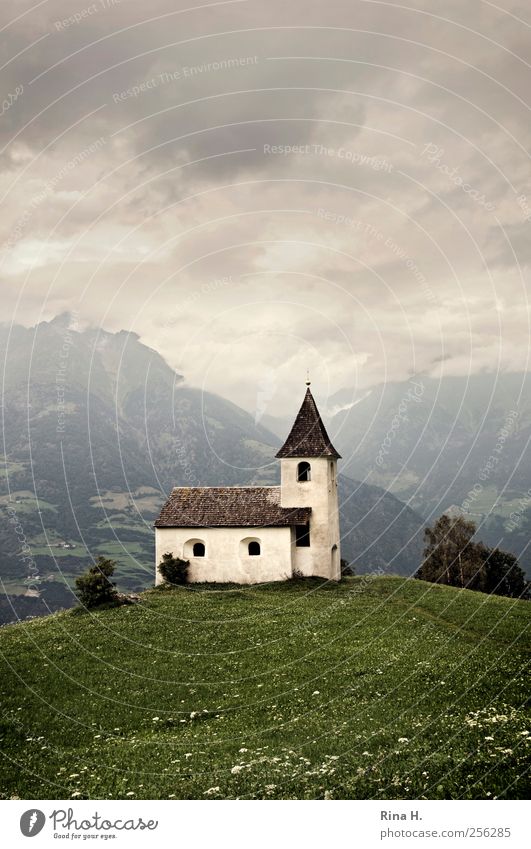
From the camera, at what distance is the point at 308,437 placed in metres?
48.2

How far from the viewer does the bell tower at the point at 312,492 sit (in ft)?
151

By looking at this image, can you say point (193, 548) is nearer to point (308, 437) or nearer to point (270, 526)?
point (270, 526)

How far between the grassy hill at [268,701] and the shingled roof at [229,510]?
9232 mm

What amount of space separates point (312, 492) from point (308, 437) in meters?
4.24

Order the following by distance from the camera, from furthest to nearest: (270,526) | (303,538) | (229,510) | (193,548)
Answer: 1. (229,510)
2. (193,548)
3. (303,538)
4. (270,526)

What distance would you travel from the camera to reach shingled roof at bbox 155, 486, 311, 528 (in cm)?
4556

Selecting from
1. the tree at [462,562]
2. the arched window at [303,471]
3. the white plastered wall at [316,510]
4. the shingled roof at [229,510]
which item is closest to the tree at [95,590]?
the shingled roof at [229,510]

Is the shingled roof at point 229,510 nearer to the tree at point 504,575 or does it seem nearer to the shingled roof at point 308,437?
the shingled roof at point 308,437

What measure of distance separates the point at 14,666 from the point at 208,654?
783cm

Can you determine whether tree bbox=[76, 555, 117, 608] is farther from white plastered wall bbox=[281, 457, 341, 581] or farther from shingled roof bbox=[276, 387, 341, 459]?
shingled roof bbox=[276, 387, 341, 459]

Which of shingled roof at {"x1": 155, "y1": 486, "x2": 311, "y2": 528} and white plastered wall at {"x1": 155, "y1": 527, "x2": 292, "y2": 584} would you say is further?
shingled roof at {"x1": 155, "y1": 486, "x2": 311, "y2": 528}

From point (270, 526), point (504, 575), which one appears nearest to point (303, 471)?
point (270, 526)

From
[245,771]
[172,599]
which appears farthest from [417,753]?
[172,599]

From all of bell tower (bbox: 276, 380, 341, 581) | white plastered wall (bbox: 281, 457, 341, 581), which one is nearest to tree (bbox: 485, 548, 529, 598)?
bell tower (bbox: 276, 380, 341, 581)
